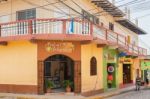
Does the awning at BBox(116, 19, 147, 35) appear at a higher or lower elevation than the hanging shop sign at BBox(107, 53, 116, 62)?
higher

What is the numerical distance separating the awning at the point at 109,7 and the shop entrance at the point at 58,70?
19.6 ft

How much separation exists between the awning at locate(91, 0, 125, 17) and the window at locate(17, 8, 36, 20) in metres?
6.00

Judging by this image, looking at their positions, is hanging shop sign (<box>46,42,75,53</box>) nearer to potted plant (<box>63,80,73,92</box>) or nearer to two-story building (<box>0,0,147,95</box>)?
two-story building (<box>0,0,147,95</box>)

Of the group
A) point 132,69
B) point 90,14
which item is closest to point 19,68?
point 90,14

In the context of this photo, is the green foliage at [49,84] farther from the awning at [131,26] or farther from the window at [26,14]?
the awning at [131,26]

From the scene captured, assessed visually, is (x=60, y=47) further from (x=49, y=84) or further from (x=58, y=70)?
(x=58, y=70)

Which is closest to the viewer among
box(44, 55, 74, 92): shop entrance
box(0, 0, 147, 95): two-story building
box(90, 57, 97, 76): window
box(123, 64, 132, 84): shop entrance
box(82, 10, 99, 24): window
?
box(0, 0, 147, 95): two-story building

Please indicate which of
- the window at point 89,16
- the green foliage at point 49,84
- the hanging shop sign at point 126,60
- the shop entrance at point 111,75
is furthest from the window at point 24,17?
the hanging shop sign at point 126,60

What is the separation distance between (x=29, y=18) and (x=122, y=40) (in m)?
11.1

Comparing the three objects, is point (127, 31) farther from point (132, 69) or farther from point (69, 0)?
point (69, 0)

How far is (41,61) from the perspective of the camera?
2267 cm

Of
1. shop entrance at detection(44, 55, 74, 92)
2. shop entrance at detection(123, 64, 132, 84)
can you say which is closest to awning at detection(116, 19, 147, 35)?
shop entrance at detection(123, 64, 132, 84)

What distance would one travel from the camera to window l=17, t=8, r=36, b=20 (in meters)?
23.6

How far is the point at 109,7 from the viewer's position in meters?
30.1
